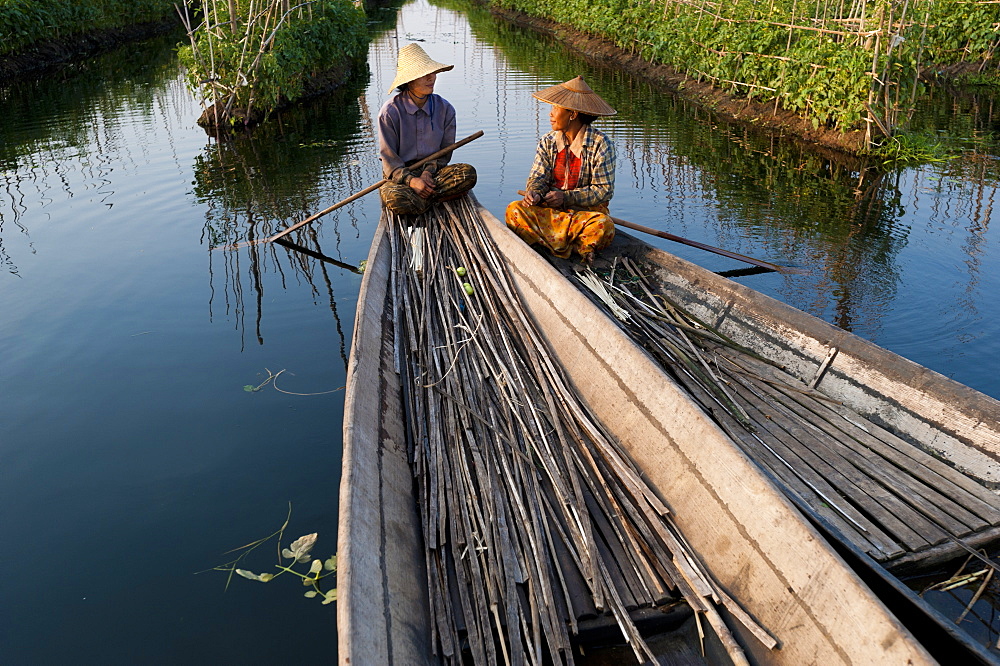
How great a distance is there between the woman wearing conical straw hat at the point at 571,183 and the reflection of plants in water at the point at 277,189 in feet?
4.90

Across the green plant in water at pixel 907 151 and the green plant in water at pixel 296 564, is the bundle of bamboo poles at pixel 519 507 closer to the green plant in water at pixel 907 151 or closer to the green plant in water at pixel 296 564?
the green plant in water at pixel 296 564

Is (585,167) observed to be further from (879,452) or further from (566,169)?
(879,452)

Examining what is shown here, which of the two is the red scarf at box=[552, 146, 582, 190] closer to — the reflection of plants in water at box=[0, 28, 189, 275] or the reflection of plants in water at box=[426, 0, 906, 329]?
the reflection of plants in water at box=[426, 0, 906, 329]

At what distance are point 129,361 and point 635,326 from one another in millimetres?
3042

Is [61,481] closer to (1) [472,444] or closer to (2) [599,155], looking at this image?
(1) [472,444]

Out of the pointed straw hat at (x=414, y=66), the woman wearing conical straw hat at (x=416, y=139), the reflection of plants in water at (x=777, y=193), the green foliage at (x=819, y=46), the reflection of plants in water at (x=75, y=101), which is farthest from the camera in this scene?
the reflection of plants in water at (x=75, y=101)

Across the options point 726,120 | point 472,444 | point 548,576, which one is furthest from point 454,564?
point 726,120

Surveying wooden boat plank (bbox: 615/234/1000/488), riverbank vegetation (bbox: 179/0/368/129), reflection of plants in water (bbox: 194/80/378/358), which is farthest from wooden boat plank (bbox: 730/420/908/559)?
riverbank vegetation (bbox: 179/0/368/129)

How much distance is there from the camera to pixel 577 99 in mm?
4148

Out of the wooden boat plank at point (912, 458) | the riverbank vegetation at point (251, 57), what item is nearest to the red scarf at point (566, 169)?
the wooden boat plank at point (912, 458)

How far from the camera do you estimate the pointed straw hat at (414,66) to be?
4672 millimetres

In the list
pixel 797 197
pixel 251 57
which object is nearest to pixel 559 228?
pixel 797 197

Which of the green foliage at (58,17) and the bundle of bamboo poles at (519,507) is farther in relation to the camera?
the green foliage at (58,17)

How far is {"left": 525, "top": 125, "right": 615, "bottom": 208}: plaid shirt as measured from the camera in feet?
14.0
